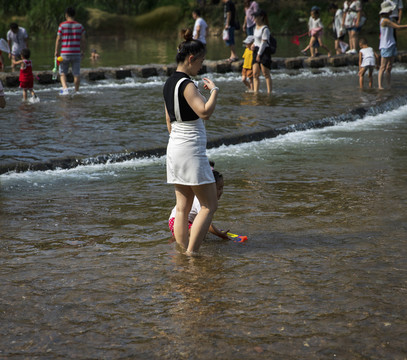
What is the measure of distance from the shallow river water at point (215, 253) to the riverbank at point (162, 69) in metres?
6.59

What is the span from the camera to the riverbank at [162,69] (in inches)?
695

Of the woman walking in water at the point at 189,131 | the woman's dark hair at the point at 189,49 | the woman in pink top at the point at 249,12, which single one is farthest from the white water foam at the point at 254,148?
the woman in pink top at the point at 249,12

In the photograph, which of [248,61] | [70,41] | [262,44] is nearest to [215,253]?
[262,44]

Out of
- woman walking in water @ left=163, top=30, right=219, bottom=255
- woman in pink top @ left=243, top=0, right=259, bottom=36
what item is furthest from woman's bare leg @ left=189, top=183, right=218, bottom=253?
woman in pink top @ left=243, top=0, right=259, bottom=36

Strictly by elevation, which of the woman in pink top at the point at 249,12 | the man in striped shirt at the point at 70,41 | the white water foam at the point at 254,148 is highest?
the woman in pink top at the point at 249,12

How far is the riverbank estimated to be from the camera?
17.7 m

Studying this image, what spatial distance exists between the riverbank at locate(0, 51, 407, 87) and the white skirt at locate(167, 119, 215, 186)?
1273 cm

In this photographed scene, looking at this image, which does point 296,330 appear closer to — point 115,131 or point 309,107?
point 115,131

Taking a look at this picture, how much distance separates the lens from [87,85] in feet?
57.2

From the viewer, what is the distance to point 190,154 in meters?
5.17

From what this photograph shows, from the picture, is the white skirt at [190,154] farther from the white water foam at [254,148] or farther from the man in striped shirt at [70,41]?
the man in striped shirt at [70,41]

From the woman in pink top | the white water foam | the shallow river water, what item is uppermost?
the woman in pink top

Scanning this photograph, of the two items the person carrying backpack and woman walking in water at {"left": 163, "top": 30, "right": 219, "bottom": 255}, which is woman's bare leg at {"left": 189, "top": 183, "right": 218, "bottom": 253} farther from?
the person carrying backpack

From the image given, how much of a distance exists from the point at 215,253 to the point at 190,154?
950 mm
